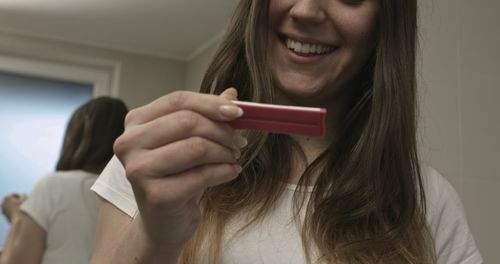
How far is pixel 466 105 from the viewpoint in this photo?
769mm

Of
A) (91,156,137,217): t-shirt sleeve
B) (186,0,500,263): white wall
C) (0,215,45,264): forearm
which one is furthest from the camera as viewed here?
(186,0,500,263): white wall

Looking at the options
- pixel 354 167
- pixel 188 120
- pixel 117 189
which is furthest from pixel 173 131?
pixel 354 167

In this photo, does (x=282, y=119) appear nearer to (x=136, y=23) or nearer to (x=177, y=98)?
(x=177, y=98)

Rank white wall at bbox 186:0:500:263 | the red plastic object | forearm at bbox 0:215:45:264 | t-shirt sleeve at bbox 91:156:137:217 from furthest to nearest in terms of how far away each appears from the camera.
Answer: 1. white wall at bbox 186:0:500:263
2. forearm at bbox 0:215:45:264
3. t-shirt sleeve at bbox 91:156:137:217
4. the red plastic object

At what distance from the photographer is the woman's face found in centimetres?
42

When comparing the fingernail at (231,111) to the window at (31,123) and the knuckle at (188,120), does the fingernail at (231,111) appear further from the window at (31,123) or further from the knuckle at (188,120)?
the window at (31,123)

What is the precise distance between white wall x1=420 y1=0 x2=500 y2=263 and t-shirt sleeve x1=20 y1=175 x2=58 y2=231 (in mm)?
571

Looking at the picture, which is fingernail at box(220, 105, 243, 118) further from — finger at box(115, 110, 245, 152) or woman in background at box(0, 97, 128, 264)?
woman in background at box(0, 97, 128, 264)

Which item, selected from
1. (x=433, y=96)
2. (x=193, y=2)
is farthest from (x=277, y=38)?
(x=433, y=96)

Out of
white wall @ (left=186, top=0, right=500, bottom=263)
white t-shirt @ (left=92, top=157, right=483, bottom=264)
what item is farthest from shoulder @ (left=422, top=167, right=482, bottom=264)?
white wall @ (left=186, top=0, right=500, bottom=263)

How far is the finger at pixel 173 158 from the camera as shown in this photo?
0.83 ft

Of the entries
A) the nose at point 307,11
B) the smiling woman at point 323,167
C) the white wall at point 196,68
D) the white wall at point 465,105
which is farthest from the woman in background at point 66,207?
the white wall at point 465,105

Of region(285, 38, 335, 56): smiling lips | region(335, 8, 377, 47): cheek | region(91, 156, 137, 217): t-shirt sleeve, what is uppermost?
region(335, 8, 377, 47): cheek

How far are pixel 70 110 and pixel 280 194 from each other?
0.39 metres
